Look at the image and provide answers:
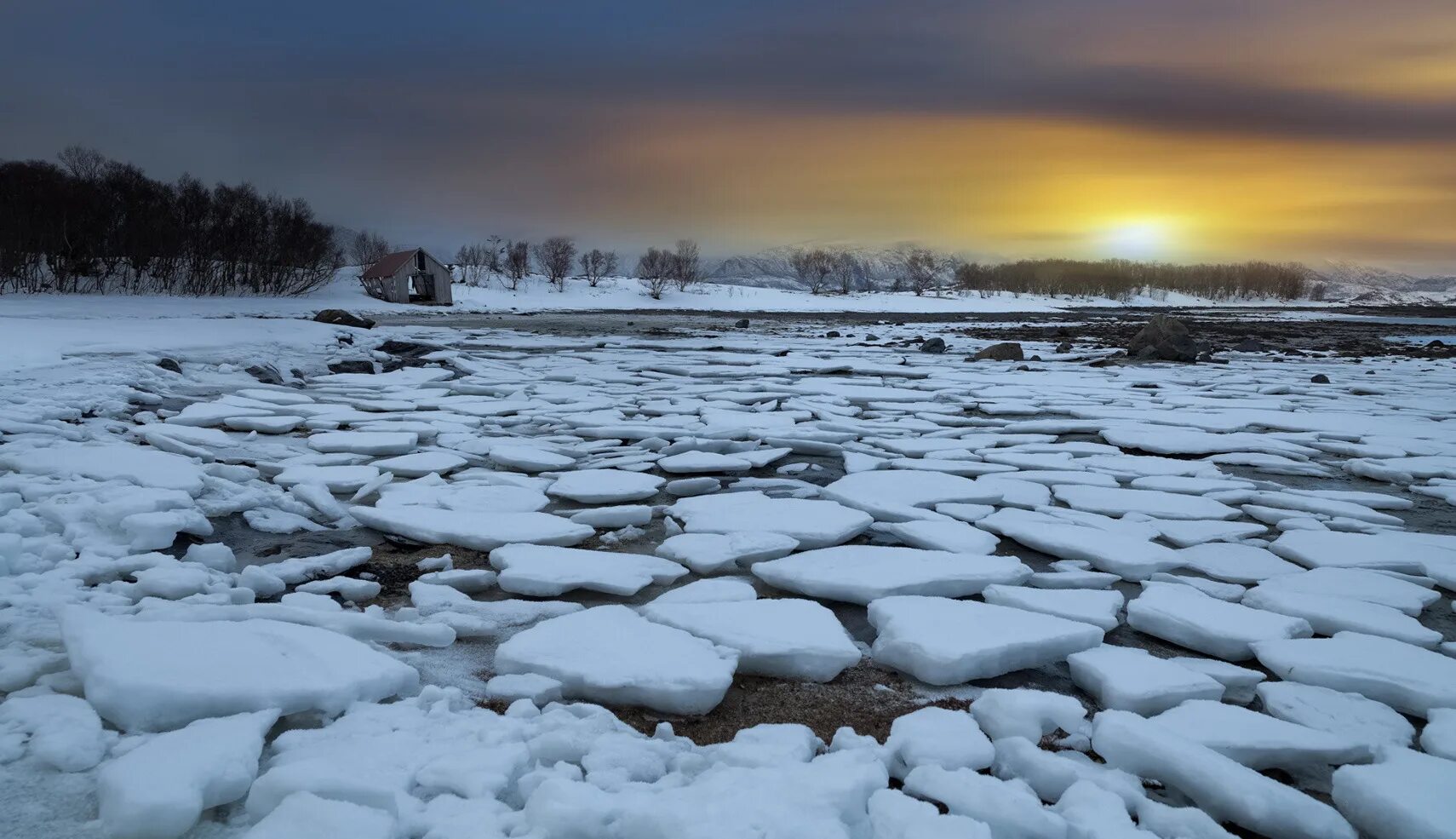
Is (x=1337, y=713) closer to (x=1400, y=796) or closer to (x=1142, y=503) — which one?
(x=1400, y=796)

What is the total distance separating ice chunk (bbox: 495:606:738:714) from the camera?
5.05 feet

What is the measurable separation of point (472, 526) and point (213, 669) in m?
1.14

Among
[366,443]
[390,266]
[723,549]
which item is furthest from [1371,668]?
[390,266]

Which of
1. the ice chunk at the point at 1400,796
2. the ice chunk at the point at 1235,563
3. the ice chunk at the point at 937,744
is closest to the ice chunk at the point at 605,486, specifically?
the ice chunk at the point at 937,744

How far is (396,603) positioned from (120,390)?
3666 mm

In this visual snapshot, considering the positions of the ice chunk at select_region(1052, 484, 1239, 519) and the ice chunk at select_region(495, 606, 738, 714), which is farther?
the ice chunk at select_region(1052, 484, 1239, 519)

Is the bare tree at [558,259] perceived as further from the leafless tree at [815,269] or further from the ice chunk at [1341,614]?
the ice chunk at [1341,614]

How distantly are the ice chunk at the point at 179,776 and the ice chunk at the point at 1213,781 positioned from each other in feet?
4.56

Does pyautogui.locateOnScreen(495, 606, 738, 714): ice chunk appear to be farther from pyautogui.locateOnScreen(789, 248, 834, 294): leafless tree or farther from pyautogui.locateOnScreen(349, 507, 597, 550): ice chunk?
pyautogui.locateOnScreen(789, 248, 834, 294): leafless tree

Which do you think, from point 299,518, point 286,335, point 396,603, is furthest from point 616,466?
point 286,335

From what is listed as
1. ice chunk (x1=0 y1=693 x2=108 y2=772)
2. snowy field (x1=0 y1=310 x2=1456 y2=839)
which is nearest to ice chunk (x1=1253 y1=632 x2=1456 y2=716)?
snowy field (x1=0 y1=310 x2=1456 y2=839)

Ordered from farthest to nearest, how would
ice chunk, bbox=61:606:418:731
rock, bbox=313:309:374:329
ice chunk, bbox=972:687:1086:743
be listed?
rock, bbox=313:309:374:329, ice chunk, bbox=972:687:1086:743, ice chunk, bbox=61:606:418:731

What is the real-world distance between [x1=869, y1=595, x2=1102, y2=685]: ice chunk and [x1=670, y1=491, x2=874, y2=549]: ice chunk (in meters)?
0.62

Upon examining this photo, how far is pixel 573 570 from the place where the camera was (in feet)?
7.14
